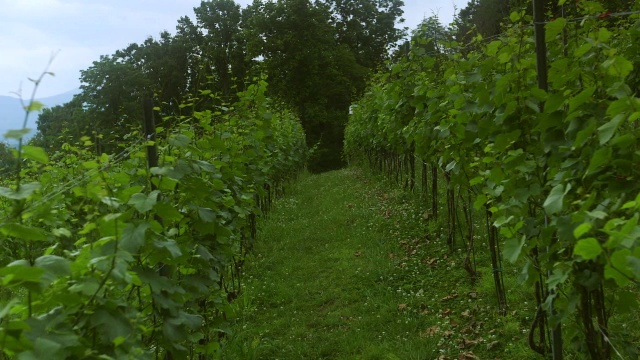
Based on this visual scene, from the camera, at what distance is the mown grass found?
13.6 feet

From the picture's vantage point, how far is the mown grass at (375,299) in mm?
4141

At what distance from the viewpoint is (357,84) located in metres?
36.2

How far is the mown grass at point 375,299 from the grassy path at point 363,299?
0.01 metres

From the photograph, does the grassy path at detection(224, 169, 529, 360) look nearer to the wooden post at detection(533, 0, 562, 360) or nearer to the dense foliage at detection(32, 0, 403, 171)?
the wooden post at detection(533, 0, 562, 360)

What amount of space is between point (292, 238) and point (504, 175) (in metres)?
6.06

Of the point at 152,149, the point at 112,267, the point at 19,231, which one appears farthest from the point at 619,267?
the point at 152,149

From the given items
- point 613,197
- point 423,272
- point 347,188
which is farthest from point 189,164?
point 347,188

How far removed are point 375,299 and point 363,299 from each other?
0.22 meters

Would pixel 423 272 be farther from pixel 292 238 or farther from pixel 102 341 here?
pixel 102 341

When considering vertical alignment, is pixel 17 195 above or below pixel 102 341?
above

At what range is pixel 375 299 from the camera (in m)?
5.27

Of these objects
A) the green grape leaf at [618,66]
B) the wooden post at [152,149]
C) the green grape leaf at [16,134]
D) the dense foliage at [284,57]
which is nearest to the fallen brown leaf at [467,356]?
the wooden post at [152,149]

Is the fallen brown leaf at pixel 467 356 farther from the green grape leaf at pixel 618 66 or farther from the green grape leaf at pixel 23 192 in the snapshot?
the green grape leaf at pixel 23 192

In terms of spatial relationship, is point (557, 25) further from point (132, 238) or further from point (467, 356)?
point (467, 356)
